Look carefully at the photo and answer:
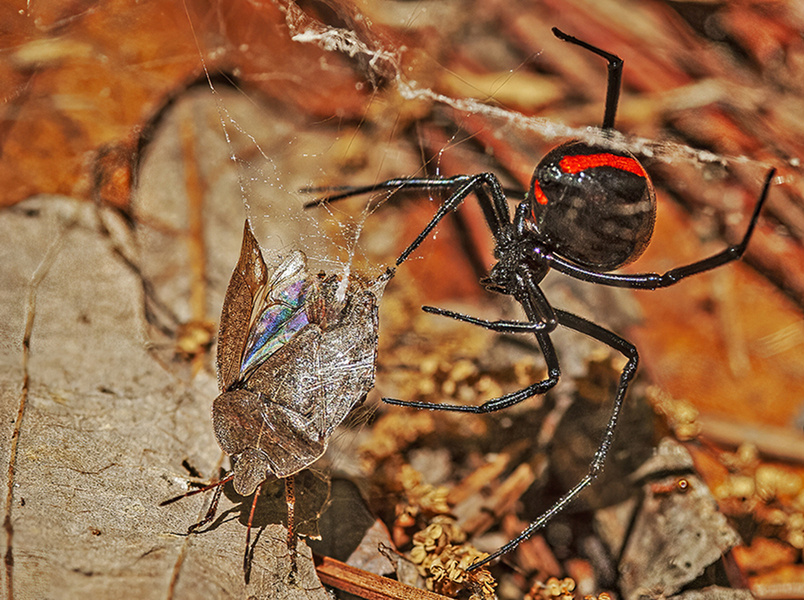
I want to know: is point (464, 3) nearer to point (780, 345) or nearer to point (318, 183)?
point (318, 183)

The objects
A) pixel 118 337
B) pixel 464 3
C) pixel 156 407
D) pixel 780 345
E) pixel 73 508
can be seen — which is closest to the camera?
pixel 73 508

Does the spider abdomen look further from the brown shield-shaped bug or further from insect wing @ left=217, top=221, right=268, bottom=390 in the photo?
insect wing @ left=217, top=221, right=268, bottom=390

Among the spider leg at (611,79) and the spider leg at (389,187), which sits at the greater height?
the spider leg at (611,79)

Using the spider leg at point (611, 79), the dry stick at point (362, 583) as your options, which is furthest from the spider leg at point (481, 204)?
the dry stick at point (362, 583)

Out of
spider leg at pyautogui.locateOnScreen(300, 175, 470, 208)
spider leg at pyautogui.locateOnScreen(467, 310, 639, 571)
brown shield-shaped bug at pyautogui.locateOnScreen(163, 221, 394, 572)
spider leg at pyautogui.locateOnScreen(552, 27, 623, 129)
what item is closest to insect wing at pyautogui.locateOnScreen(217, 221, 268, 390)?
brown shield-shaped bug at pyautogui.locateOnScreen(163, 221, 394, 572)

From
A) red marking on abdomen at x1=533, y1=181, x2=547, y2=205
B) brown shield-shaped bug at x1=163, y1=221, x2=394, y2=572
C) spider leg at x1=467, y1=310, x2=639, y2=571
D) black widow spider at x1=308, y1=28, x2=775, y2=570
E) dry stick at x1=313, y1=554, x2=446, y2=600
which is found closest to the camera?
brown shield-shaped bug at x1=163, y1=221, x2=394, y2=572

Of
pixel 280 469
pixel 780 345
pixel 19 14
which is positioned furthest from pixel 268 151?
pixel 780 345

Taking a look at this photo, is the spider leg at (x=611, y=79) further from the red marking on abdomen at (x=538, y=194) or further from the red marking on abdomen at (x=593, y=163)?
the red marking on abdomen at (x=538, y=194)
